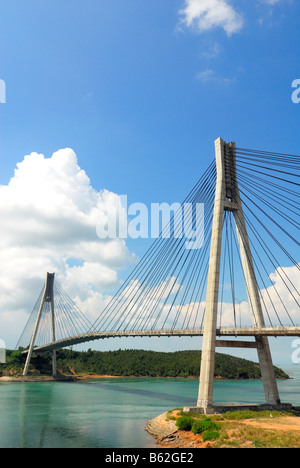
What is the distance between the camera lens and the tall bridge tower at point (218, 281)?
37.5 meters

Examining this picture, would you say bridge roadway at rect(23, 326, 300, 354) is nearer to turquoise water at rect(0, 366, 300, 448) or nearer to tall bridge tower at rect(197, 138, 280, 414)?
tall bridge tower at rect(197, 138, 280, 414)

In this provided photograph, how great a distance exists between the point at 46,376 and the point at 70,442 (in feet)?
286

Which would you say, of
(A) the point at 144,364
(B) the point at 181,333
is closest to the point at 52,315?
(A) the point at 144,364

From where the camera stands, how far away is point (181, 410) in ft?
116

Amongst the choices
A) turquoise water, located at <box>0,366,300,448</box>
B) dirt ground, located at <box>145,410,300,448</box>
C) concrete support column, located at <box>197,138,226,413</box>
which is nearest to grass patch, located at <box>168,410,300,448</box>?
dirt ground, located at <box>145,410,300,448</box>

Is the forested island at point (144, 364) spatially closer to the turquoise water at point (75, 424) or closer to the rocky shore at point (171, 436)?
the turquoise water at point (75, 424)

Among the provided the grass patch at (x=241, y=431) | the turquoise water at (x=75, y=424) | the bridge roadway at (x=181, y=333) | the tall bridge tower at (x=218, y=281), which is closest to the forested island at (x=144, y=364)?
the bridge roadway at (x=181, y=333)

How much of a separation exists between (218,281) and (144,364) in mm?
121931

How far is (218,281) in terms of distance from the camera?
38.9 metres

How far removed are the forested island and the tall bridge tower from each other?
3734 inches

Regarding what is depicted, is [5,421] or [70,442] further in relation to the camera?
[5,421]

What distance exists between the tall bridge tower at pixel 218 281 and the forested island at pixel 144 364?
94.9m

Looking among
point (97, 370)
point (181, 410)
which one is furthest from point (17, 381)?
point (181, 410)
